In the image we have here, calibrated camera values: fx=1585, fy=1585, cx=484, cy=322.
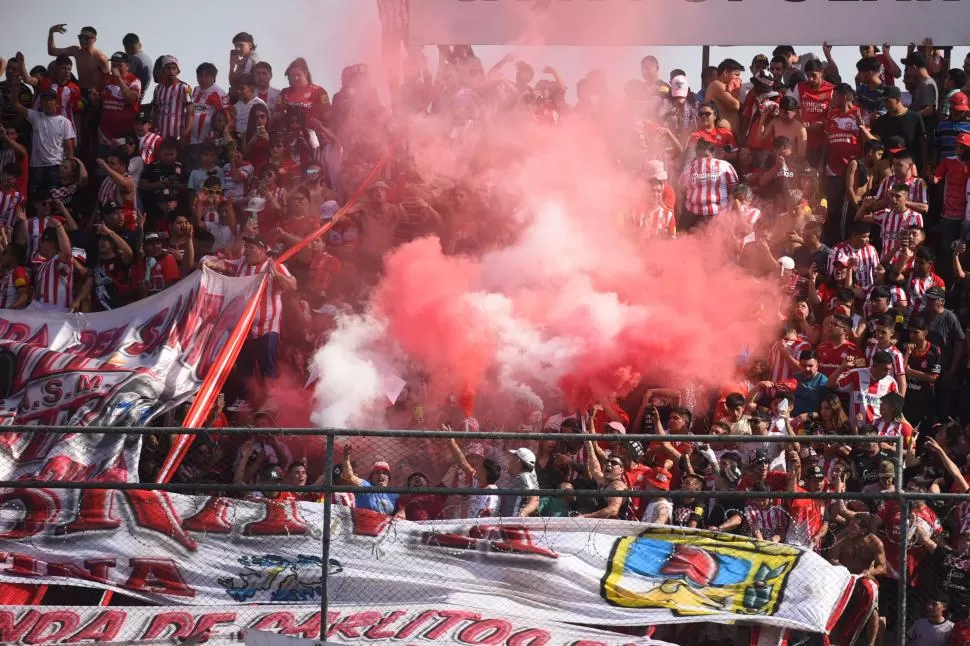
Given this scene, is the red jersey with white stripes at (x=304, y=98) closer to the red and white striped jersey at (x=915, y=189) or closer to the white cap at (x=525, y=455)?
the red and white striped jersey at (x=915, y=189)

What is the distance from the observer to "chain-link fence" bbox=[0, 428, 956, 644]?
8344 mm

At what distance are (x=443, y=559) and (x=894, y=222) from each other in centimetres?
618

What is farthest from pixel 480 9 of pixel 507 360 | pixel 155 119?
pixel 507 360

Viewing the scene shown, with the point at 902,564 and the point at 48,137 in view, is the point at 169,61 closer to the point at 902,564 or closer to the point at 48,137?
the point at 48,137

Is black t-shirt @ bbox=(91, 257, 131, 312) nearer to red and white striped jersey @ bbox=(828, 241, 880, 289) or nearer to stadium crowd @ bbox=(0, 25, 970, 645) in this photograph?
stadium crowd @ bbox=(0, 25, 970, 645)

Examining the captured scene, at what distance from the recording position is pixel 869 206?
13.5 meters

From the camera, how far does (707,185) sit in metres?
13.7

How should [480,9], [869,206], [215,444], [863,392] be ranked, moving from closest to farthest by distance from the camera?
[215,444], [863,392], [869,206], [480,9]

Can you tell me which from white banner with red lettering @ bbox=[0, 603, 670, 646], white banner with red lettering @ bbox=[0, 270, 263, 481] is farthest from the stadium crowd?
white banner with red lettering @ bbox=[0, 603, 670, 646]

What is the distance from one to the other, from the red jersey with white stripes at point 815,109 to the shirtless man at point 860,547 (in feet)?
19.9

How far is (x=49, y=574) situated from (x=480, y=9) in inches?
321

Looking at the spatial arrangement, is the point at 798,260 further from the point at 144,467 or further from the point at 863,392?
the point at 144,467

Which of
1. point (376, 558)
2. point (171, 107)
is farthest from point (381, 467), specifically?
point (171, 107)

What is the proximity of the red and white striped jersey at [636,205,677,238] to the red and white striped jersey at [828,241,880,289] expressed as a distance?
1.39 meters
